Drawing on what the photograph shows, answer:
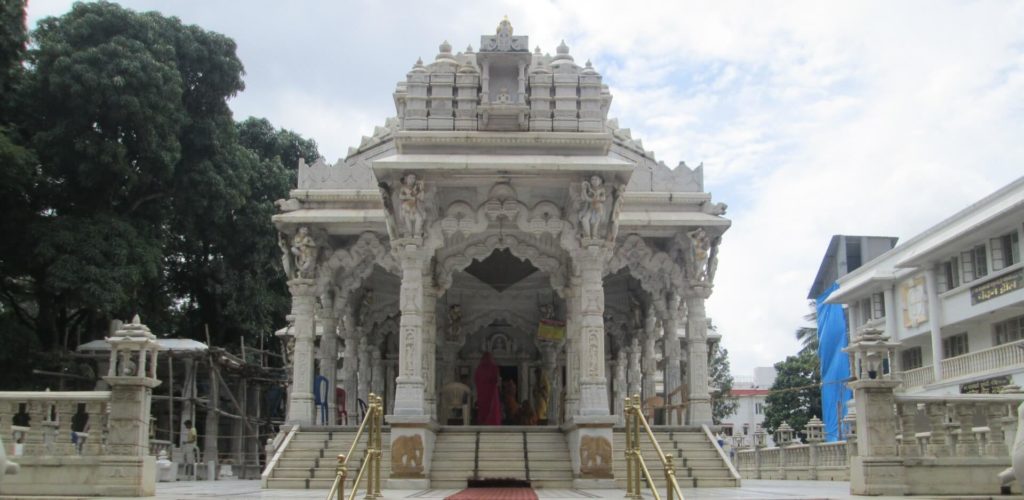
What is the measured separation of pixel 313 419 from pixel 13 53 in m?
15.3

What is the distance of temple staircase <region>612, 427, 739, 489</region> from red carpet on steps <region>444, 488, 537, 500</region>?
1.84m

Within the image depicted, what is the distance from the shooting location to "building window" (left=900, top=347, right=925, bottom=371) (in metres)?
33.6

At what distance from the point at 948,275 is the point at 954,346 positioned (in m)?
2.46

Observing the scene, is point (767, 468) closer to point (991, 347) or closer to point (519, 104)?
point (991, 347)

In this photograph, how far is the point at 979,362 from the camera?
91.2 ft

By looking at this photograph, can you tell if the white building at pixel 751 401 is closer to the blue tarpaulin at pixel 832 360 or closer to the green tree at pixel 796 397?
the green tree at pixel 796 397

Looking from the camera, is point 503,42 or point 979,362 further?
point 979,362

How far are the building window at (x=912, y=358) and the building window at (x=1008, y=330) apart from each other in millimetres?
4999

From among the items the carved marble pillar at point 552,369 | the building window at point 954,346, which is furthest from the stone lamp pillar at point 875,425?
the building window at point 954,346

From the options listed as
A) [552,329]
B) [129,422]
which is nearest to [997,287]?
[552,329]

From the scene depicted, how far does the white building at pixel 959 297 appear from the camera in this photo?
26.5 metres

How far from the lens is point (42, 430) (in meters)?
11.2

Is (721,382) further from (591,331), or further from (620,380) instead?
(591,331)

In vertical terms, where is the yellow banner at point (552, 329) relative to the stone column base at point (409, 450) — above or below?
above
